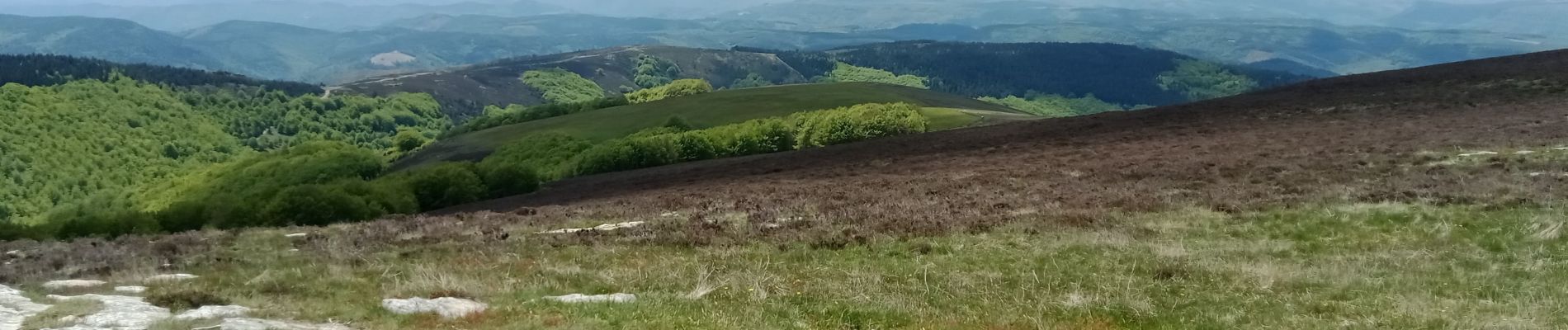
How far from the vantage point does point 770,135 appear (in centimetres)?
10806

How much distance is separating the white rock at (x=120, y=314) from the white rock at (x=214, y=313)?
8.5 inches

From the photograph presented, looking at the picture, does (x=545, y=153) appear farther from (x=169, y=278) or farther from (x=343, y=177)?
(x=169, y=278)

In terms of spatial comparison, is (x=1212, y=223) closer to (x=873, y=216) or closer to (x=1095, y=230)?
(x=1095, y=230)

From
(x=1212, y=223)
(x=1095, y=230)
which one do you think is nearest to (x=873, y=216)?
(x=1095, y=230)

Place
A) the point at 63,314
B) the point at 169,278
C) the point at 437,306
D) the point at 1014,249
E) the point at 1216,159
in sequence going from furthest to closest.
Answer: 1. the point at 1216,159
2. the point at 1014,249
3. the point at 169,278
4. the point at 437,306
5. the point at 63,314

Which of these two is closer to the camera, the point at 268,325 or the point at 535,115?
the point at 268,325

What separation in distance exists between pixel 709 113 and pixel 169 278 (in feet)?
460

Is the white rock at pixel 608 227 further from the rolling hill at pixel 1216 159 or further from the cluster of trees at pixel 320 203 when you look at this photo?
the cluster of trees at pixel 320 203

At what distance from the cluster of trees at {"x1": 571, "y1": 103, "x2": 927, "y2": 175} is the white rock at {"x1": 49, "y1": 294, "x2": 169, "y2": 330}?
72492 mm

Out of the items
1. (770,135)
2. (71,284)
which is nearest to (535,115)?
(770,135)

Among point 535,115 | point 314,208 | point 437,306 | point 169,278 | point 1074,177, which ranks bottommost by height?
point 535,115

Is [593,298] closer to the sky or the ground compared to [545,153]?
closer to the sky

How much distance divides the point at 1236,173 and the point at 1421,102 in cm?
2439

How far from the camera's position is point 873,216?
2275 centimetres
